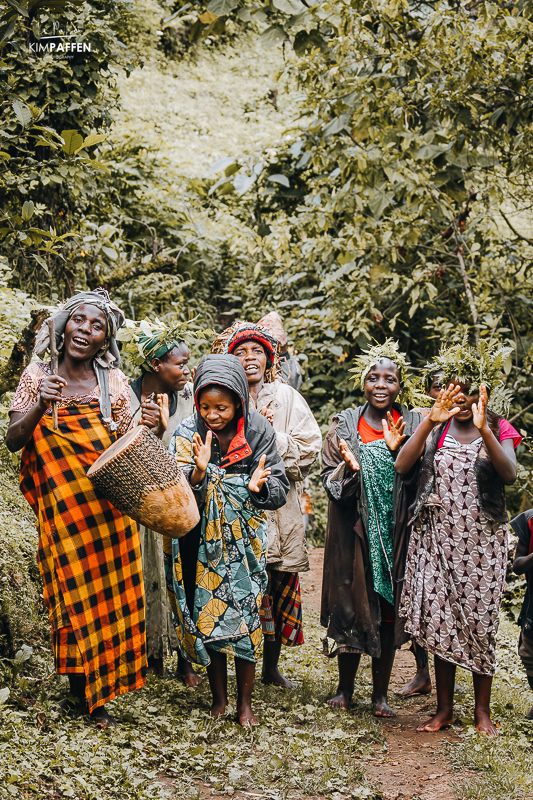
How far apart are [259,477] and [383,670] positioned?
5.07 feet

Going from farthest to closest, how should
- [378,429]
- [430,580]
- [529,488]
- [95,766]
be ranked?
[529,488]
[378,429]
[430,580]
[95,766]

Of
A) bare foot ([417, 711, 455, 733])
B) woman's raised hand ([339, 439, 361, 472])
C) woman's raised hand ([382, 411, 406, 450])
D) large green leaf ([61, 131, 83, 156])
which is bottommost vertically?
bare foot ([417, 711, 455, 733])

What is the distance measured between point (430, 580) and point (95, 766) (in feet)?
6.83

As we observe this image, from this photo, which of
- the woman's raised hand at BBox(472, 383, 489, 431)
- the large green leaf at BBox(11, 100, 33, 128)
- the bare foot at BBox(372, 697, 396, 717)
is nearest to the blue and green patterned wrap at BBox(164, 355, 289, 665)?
the bare foot at BBox(372, 697, 396, 717)

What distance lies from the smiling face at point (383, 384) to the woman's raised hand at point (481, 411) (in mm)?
620

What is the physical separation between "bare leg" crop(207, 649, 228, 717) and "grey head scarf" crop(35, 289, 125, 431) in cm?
139

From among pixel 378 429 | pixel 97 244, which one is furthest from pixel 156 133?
pixel 378 429

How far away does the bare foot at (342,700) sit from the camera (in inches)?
180

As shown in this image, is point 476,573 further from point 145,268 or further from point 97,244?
point 97,244

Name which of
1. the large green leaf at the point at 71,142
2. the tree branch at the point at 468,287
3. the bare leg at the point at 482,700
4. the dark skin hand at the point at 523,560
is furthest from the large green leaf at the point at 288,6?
the tree branch at the point at 468,287

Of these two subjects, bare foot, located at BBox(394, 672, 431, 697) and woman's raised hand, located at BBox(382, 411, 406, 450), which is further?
bare foot, located at BBox(394, 672, 431, 697)

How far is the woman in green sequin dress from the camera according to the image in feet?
14.6

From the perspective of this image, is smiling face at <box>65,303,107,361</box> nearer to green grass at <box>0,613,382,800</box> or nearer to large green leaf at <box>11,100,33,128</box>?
large green leaf at <box>11,100,33,128</box>

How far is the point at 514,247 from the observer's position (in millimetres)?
10000
